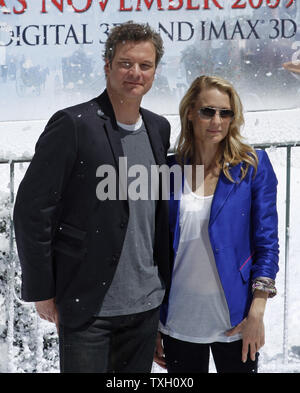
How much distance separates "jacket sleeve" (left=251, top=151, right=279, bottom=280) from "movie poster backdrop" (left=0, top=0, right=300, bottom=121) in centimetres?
234

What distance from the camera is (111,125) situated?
1.63m

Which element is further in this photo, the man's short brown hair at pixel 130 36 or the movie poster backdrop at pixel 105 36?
the movie poster backdrop at pixel 105 36

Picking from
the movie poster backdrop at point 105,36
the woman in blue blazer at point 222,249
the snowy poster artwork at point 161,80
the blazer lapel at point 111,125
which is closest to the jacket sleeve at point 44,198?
the blazer lapel at point 111,125

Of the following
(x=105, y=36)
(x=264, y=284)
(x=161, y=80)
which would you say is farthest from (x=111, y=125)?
(x=161, y=80)

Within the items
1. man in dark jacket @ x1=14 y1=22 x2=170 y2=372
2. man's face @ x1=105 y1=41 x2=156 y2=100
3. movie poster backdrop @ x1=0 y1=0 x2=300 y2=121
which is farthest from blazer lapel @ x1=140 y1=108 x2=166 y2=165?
movie poster backdrop @ x1=0 y1=0 x2=300 y2=121

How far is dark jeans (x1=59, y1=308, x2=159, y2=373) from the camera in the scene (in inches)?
65.7

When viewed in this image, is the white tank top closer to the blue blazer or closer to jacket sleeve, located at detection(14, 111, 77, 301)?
the blue blazer

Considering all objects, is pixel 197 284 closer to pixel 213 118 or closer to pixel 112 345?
pixel 112 345

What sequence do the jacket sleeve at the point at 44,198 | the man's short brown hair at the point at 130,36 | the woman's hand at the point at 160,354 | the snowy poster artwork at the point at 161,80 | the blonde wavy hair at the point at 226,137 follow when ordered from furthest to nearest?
the snowy poster artwork at the point at 161,80 → the woman's hand at the point at 160,354 → the blonde wavy hair at the point at 226,137 → the man's short brown hair at the point at 130,36 → the jacket sleeve at the point at 44,198

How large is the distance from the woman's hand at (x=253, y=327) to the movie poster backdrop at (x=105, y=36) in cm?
255

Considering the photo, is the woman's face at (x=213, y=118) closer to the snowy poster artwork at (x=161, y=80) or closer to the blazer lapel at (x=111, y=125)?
the blazer lapel at (x=111, y=125)

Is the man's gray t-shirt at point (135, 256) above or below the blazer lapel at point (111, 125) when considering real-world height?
below

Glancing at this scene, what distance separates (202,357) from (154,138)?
2.58 ft

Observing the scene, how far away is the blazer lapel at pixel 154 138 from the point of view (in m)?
1.72
